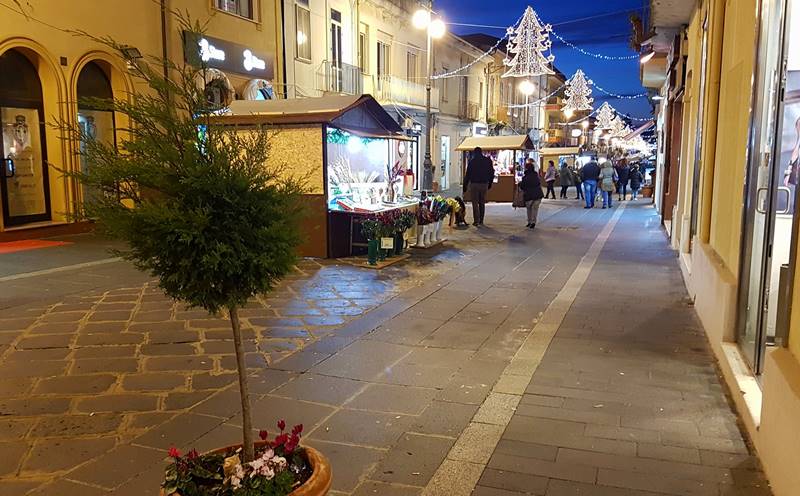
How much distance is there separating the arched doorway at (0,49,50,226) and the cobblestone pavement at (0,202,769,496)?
16.8 ft

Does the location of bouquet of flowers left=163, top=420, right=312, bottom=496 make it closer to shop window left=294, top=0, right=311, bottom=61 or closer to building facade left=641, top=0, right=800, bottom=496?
building facade left=641, top=0, right=800, bottom=496

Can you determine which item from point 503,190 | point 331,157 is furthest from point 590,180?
point 331,157

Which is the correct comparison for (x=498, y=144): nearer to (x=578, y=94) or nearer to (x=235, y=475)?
(x=578, y=94)

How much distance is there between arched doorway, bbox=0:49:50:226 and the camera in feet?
36.2

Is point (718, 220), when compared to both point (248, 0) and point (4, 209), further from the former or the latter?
point (248, 0)

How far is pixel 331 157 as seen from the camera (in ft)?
32.5

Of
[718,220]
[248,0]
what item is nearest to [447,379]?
[718,220]

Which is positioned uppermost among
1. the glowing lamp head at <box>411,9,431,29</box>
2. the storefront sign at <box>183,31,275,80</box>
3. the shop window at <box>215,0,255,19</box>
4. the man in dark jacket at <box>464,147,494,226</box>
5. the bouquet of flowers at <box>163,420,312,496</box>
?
the glowing lamp head at <box>411,9,431,29</box>

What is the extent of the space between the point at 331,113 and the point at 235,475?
778 centimetres

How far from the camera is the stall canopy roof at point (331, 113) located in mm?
9547

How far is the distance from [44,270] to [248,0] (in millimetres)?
10228

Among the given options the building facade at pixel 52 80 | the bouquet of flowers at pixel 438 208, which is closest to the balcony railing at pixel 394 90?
the building facade at pixel 52 80

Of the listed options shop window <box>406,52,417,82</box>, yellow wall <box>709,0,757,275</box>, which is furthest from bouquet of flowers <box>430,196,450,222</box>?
shop window <box>406,52,417,82</box>

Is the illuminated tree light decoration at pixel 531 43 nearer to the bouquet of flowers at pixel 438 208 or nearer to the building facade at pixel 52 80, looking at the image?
the bouquet of flowers at pixel 438 208
